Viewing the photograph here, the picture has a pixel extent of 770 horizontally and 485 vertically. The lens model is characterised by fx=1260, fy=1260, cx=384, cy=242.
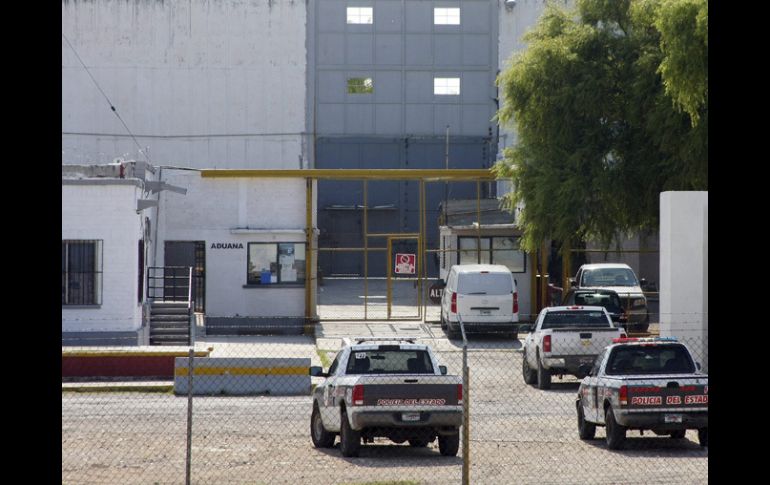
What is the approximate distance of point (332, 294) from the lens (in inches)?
2192

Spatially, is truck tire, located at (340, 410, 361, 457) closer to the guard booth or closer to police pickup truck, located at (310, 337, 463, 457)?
police pickup truck, located at (310, 337, 463, 457)

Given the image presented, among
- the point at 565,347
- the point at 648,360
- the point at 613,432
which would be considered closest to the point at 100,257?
the point at 565,347

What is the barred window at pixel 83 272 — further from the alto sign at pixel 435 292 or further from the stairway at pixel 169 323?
the alto sign at pixel 435 292

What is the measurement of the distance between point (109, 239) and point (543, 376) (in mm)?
12598

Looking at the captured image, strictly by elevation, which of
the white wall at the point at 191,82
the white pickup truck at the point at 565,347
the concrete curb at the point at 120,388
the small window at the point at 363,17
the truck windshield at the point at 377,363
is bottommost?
the concrete curb at the point at 120,388

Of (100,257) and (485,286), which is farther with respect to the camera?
(485,286)

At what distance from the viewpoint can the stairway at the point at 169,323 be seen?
3394 cm

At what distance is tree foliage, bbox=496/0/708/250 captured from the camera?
118 ft

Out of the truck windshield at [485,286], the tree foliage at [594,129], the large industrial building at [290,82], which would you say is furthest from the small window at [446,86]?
the truck windshield at [485,286]

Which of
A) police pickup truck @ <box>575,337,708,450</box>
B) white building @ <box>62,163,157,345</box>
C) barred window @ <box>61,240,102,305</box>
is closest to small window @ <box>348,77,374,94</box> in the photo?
white building @ <box>62,163,157,345</box>

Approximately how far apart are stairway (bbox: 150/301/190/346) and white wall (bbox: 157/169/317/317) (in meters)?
2.88

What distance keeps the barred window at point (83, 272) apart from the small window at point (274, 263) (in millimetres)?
7201

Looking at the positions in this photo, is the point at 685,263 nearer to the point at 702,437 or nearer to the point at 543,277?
the point at 702,437

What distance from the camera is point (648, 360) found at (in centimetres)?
1741
